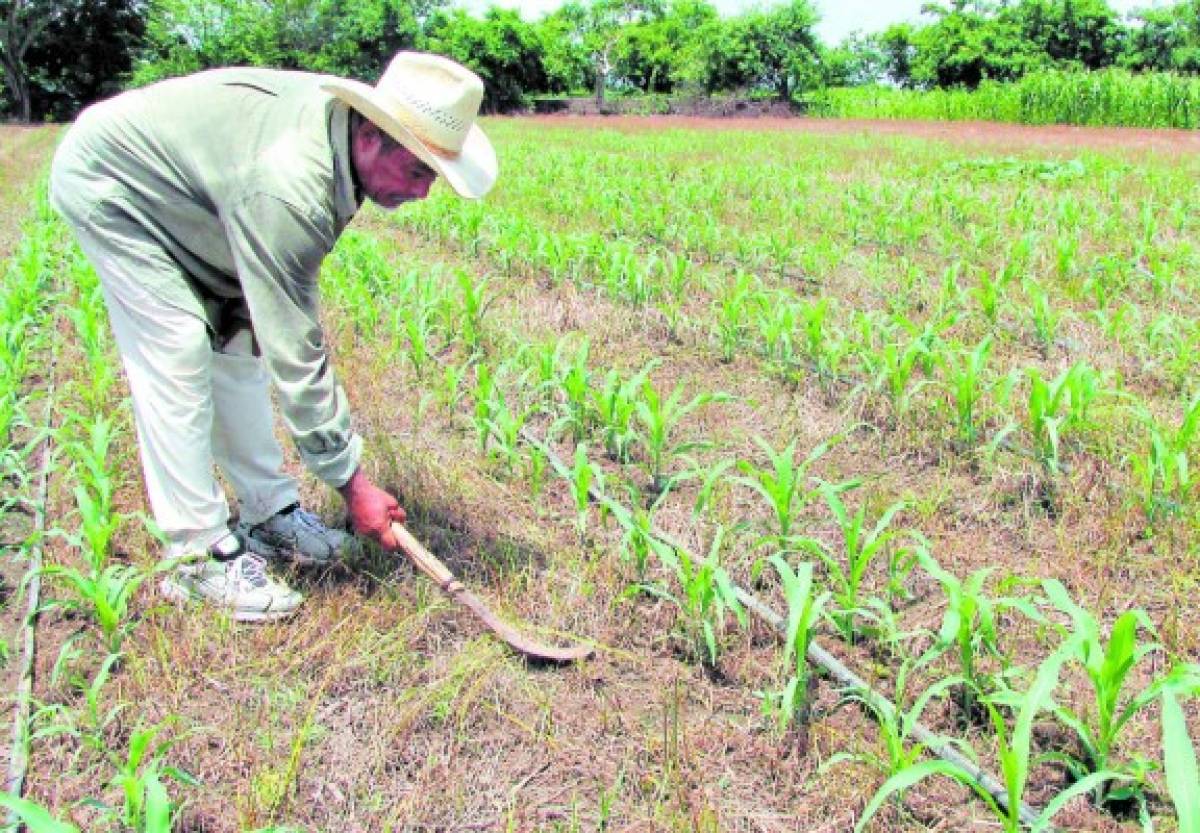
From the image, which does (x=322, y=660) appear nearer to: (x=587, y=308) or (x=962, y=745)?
(x=962, y=745)

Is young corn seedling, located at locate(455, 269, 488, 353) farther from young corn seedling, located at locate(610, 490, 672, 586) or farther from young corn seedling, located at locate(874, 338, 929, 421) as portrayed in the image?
young corn seedling, located at locate(610, 490, 672, 586)

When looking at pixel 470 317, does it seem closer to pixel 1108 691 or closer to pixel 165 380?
pixel 165 380

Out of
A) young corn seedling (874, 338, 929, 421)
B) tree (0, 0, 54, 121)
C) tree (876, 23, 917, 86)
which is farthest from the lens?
tree (876, 23, 917, 86)

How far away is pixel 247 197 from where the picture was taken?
6.46 ft

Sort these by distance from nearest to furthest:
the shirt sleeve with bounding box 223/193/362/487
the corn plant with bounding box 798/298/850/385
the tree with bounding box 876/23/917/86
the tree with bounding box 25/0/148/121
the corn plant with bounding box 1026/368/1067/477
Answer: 1. the shirt sleeve with bounding box 223/193/362/487
2. the corn plant with bounding box 1026/368/1067/477
3. the corn plant with bounding box 798/298/850/385
4. the tree with bounding box 25/0/148/121
5. the tree with bounding box 876/23/917/86

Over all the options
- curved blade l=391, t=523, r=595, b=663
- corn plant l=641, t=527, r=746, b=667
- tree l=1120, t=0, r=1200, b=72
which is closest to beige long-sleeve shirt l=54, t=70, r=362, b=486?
curved blade l=391, t=523, r=595, b=663

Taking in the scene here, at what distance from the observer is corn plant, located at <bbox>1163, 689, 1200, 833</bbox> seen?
1.33 m

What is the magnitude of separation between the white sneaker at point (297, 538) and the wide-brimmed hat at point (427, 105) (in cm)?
117

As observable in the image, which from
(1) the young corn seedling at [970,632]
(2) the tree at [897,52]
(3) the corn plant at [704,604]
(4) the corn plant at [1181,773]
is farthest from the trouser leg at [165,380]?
(2) the tree at [897,52]

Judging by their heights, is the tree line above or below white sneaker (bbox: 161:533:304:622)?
above

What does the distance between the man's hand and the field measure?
28 cm

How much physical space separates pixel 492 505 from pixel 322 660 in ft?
2.83

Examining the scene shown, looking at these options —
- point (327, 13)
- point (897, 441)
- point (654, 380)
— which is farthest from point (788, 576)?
point (327, 13)

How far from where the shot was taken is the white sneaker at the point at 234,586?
2395 millimetres
